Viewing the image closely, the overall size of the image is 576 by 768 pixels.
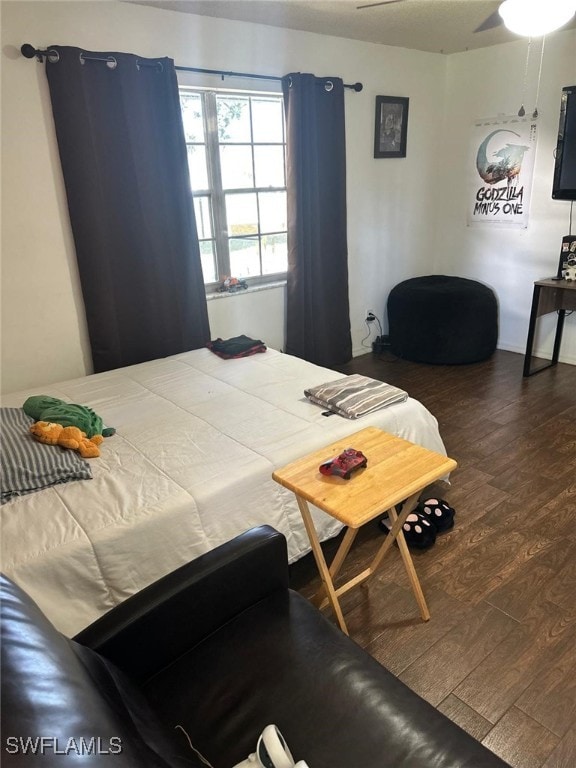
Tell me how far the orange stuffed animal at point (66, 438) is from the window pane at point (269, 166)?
2.37m

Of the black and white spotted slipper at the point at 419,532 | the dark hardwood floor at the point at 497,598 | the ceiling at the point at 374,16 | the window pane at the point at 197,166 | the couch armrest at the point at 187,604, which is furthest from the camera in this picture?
the window pane at the point at 197,166

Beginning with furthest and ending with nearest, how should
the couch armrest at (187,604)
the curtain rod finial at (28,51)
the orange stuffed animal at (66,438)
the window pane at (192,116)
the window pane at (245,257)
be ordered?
the window pane at (245,257)
the window pane at (192,116)
the curtain rod finial at (28,51)
the orange stuffed animal at (66,438)
the couch armrest at (187,604)

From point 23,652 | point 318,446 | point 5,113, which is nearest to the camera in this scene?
point 23,652

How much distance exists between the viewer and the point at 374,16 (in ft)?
10.2

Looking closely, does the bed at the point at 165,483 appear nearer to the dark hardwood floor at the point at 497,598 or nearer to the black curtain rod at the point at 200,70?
A: the dark hardwood floor at the point at 497,598

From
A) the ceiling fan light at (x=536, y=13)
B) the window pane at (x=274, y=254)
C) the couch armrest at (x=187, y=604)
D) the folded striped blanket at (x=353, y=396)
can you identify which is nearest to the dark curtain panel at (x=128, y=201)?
the window pane at (x=274, y=254)

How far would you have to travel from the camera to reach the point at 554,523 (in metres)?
2.35

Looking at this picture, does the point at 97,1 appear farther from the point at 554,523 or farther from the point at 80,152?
the point at 554,523

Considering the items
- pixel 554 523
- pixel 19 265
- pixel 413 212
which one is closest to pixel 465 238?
pixel 413 212

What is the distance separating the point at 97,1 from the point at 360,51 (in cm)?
190

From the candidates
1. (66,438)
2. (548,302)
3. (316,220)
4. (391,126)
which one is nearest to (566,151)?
(548,302)

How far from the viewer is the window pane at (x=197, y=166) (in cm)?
332

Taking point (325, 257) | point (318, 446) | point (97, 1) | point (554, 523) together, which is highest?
point (97, 1)

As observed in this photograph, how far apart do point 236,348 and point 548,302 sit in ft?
7.66
